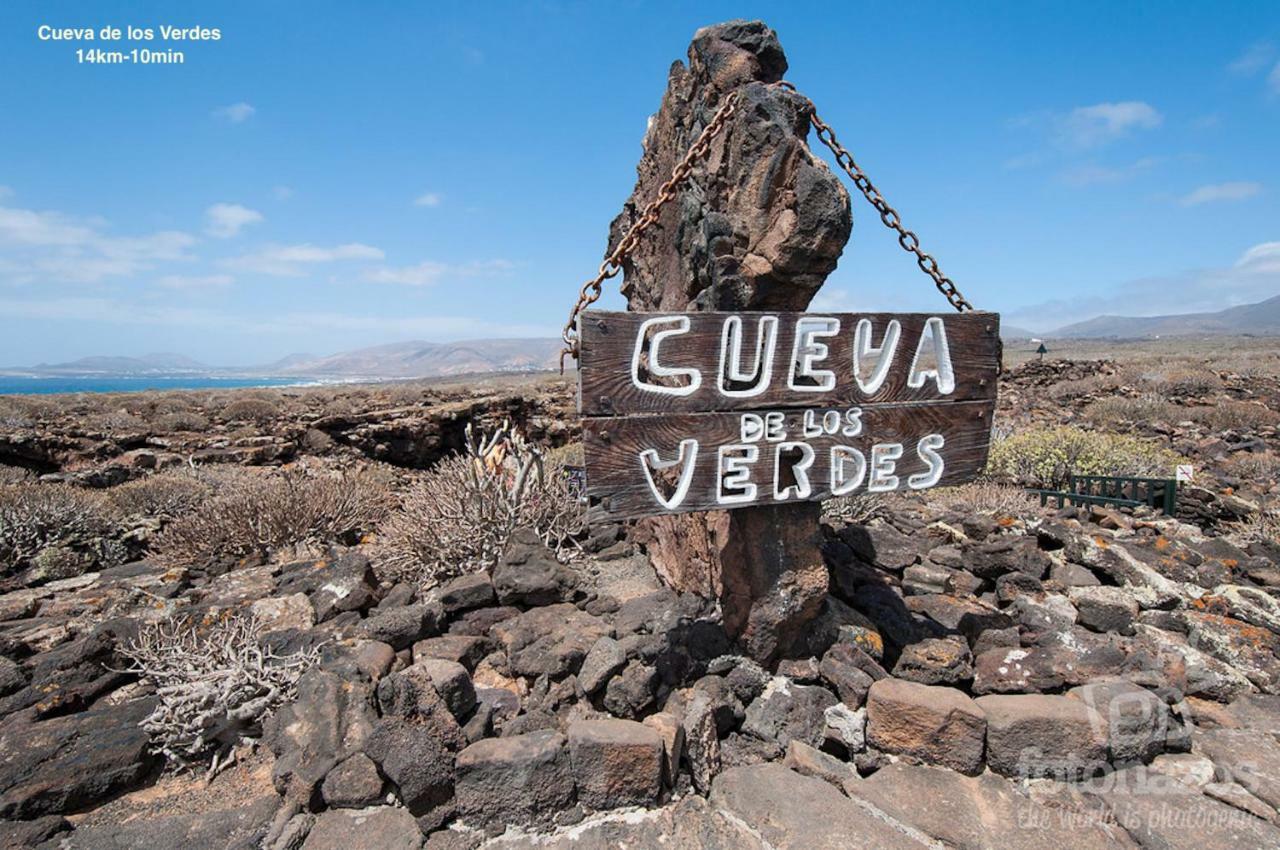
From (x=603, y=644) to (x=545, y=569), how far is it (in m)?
1.13

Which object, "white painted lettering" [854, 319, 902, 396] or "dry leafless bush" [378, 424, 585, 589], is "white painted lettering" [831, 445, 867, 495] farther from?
"dry leafless bush" [378, 424, 585, 589]

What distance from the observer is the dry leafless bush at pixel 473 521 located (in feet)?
16.5

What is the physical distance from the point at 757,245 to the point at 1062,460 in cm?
806

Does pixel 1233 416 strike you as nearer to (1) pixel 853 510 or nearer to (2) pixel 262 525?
(1) pixel 853 510

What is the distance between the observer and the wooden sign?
2.76 metres

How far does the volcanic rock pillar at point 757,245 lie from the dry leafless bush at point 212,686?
2364mm

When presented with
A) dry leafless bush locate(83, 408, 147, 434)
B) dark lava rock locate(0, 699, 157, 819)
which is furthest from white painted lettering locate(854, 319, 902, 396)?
dry leafless bush locate(83, 408, 147, 434)

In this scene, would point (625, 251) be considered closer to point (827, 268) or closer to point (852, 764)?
point (827, 268)

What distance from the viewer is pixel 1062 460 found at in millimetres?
9016

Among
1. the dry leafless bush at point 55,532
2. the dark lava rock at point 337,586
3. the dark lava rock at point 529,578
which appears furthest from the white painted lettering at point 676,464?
the dry leafless bush at point 55,532

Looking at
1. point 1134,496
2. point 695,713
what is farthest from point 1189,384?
point 695,713

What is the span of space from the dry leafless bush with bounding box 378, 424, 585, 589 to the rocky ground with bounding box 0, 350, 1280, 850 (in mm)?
344

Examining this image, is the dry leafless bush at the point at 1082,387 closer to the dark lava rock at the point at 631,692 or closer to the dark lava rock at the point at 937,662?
the dark lava rock at the point at 937,662

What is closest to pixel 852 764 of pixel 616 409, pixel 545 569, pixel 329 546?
pixel 616 409
